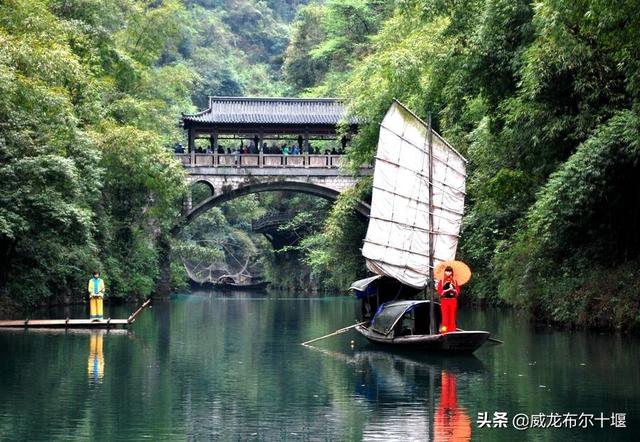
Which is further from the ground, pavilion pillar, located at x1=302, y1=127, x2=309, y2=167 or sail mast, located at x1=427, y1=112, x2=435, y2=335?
pavilion pillar, located at x1=302, y1=127, x2=309, y2=167

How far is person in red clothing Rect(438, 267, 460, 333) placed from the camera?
17.3m

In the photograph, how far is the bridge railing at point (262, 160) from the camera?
39.7 m

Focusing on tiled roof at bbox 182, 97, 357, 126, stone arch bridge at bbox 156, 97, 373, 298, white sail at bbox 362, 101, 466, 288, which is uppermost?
tiled roof at bbox 182, 97, 357, 126

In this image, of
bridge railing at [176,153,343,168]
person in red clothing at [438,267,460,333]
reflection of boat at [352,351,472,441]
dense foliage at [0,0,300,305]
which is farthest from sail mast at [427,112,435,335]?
bridge railing at [176,153,343,168]

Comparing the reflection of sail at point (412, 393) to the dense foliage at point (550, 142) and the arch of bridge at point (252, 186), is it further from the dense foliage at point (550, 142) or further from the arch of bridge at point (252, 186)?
the arch of bridge at point (252, 186)

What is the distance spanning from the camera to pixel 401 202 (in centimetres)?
2011

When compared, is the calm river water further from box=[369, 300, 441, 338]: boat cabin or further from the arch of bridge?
the arch of bridge

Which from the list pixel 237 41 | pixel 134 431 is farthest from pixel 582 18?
pixel 237 41

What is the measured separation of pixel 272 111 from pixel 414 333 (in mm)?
22725

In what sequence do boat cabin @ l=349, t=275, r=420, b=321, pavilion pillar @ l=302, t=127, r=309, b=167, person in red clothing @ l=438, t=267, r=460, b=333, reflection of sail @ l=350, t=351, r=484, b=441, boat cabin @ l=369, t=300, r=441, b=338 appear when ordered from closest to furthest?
reflection of sail @ l=350, t=351, r=484, b=441 → person in red clothing @ l=438, t=267, r=460, b=333 → boat cabin @ l=369, t=300, r=441, b=338 → boat cabin @ l=349, t=275, r=420, b=321 → pavilion pillar @ l=302, t=127, r=309, b=167

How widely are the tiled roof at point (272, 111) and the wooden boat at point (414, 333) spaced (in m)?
20.3

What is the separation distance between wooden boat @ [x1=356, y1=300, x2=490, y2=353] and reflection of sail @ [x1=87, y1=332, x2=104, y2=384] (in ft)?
14.6

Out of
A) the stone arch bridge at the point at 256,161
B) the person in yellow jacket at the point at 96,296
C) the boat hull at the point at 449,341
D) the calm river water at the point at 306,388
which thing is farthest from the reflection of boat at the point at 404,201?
the stone arch bridge at the point at 256,161

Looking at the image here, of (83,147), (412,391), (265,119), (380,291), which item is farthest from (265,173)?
(412,391)
